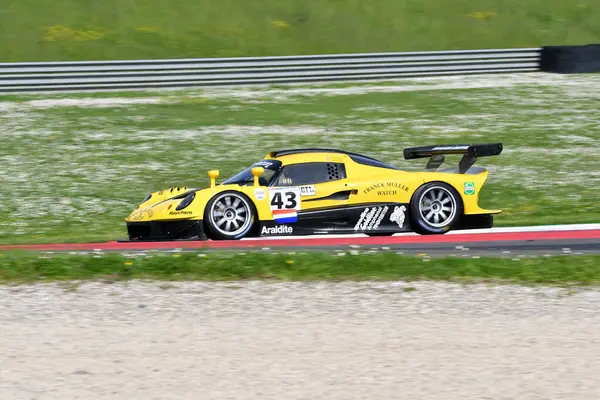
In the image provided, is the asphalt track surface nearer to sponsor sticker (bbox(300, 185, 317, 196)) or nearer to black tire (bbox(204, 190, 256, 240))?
black tire (bbox(204, 190, 256, 240))

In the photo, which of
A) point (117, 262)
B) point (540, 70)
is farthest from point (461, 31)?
point (117, 262)

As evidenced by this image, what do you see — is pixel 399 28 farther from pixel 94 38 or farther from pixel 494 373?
pixel 494 373

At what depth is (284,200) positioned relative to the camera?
37.2 ft

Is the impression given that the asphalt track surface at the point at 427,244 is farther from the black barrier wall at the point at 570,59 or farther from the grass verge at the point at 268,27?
the grass verge at the point at 268,27

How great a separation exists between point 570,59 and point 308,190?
15.7 metres

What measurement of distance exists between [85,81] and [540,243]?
13.8 meters

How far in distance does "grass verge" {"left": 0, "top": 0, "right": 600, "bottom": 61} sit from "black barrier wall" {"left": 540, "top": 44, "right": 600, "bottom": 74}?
3242mm

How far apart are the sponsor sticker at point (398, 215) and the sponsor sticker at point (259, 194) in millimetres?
1630

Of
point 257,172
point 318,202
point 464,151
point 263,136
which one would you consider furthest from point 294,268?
point 263,136

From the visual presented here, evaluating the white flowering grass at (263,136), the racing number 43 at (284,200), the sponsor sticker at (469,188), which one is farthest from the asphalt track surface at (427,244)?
the white flowering grass at (263,136)

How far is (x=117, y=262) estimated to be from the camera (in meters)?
9.46

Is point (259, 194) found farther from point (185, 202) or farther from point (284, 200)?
point (185, 202)

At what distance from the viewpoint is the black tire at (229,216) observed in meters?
11.1

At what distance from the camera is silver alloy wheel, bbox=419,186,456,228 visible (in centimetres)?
1159
